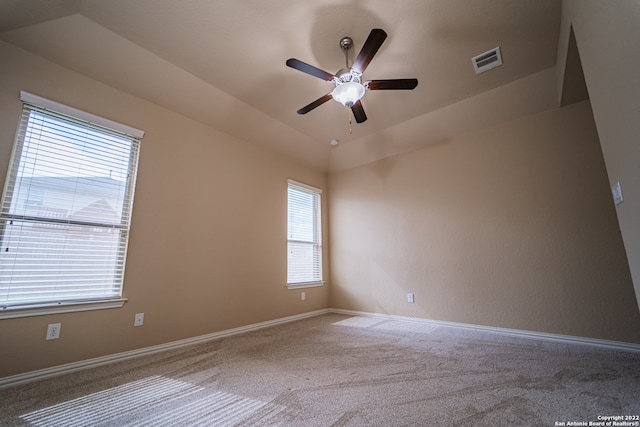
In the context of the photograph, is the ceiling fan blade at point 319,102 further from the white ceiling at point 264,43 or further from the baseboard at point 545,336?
the baseboard at point 545,336

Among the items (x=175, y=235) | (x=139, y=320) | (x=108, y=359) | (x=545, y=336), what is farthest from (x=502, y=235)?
(x=108, y=359)

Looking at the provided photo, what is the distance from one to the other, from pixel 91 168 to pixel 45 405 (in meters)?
1.87

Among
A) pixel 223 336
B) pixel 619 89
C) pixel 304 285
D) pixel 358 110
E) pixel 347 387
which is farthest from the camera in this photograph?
pixel 304 285

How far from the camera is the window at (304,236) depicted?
4.29m

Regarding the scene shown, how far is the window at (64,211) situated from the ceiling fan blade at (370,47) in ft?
7.80

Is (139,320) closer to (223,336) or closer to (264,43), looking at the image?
(223,336)

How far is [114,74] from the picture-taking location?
8.29 feet

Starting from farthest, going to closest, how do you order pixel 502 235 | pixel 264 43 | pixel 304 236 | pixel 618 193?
1. pixel 304 236
2. pixel 502 235
3. pixel 264 43
4. pixel 618 193

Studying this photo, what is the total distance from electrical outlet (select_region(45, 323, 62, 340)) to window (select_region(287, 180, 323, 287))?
2556 mm

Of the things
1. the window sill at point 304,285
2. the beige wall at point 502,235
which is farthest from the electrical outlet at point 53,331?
the beige wall at point 502,235

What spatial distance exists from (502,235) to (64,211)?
468 centimetres

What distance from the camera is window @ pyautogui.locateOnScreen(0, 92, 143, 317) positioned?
2029mm

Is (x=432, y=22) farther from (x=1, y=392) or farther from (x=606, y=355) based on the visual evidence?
(x=1, y=392)

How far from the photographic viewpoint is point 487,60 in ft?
8.88
